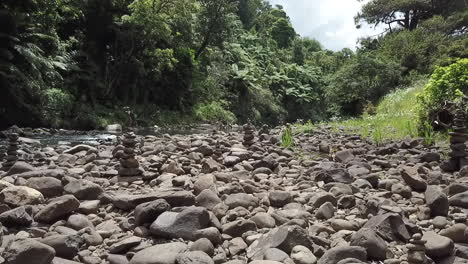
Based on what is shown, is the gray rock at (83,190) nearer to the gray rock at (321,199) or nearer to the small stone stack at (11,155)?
the small stone stack at (11,155)

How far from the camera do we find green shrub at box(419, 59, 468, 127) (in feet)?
24.7

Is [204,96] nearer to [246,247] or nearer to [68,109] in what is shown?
[68,109]

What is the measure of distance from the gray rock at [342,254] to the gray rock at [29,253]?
172cm

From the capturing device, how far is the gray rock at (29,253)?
232 centimetres

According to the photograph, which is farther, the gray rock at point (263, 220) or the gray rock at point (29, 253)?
the gray rock at point (263, 220)

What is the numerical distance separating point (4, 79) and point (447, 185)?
40.4 feet

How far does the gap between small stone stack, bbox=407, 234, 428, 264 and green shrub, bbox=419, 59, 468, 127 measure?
5.79 metres

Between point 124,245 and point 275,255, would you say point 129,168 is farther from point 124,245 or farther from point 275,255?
point 275,255

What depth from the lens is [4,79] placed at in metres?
11.9

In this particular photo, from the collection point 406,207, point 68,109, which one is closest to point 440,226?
point 406,207

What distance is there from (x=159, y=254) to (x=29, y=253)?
782 millimetres

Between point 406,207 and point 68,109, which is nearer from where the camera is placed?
point 406,207

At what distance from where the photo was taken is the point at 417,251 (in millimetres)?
2545

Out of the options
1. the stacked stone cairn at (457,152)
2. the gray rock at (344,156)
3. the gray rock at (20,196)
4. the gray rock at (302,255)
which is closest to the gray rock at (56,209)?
the gray rock at (20,196)
